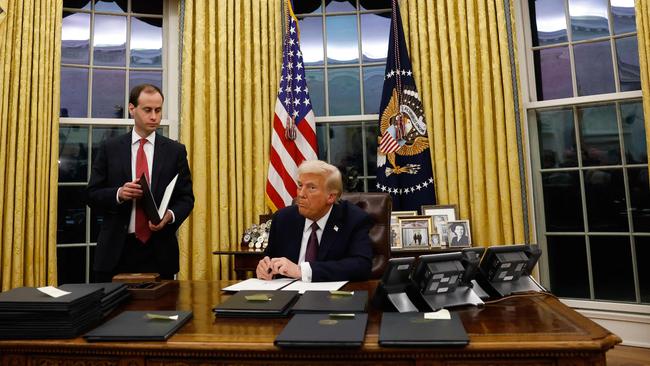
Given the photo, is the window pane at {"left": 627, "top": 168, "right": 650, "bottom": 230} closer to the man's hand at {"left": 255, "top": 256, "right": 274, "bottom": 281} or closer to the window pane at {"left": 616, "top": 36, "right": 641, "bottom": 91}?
the window pane at {"left": 616, "top": 36, "right": 641, "bottom": 91}

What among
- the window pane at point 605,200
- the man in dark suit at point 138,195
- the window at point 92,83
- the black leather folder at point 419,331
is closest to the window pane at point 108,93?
the window at point 92,83

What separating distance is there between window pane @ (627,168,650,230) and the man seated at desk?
216 cm

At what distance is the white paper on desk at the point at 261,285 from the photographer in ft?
4.73

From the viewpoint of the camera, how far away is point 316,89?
11.9 feet

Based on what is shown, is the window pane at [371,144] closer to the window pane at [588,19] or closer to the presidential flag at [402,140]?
the presidential flag at [402,140]

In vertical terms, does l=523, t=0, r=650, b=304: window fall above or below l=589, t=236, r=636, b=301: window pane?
above

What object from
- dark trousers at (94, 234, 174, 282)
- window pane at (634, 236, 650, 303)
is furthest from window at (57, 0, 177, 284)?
window pane at (634, 236, 650, 303)

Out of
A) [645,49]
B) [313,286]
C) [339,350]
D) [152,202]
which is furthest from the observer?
[645,49]

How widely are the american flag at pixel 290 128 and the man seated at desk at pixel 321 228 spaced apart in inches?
52.5

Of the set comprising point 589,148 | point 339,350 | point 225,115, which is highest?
point 225,115

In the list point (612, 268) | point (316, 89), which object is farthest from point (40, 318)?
point (612, 268)

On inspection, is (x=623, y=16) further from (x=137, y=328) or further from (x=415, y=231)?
(x=137, y=328)

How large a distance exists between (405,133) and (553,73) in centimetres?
119

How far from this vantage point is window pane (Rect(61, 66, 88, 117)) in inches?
134
